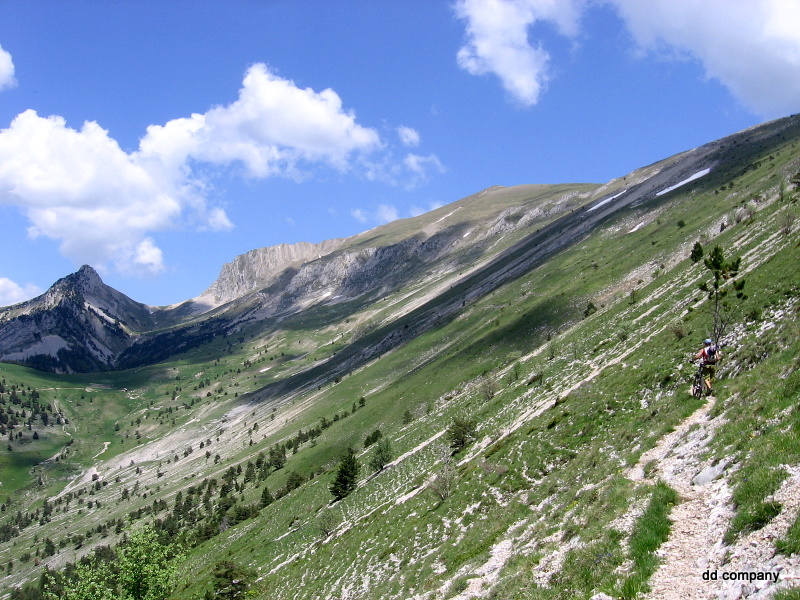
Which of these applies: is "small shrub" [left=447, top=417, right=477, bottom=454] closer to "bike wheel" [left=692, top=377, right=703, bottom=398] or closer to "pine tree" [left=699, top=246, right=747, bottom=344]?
"pine tree" [left=699, top=246, right=747, bottom=344]

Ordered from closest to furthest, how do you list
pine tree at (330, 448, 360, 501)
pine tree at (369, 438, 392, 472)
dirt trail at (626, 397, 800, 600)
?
dirt trail at (626, 397, 800, 600)
pine tree at (330, 448, 360, 501)
pine tree at (369, 438, 392, 472)

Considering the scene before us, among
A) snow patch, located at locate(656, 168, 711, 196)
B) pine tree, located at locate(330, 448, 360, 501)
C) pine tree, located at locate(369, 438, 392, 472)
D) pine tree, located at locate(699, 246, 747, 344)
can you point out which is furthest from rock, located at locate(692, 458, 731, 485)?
snow patch, located at locate(656, 168, 711, 196)

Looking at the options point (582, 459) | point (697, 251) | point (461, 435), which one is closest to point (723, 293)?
point (582, 459)

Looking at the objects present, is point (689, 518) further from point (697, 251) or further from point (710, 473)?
point (697, 251)

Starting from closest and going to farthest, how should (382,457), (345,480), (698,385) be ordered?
(698,385), (345,480), (382,457)

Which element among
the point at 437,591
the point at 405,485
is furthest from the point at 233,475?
the point at 437,591

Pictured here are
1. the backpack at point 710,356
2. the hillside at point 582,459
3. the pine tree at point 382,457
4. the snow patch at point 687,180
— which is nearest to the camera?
the hillside at point 582,459

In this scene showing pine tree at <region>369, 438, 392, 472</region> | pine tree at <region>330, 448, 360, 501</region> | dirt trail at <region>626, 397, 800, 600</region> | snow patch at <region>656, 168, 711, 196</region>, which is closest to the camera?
dirt trail at <region>626, 397, 800, 600</region>

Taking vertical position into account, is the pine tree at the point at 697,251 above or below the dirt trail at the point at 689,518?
above

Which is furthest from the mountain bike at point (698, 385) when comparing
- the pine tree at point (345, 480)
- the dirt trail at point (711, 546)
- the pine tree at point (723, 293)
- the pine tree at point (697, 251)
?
the pine tree at point (345, 480)

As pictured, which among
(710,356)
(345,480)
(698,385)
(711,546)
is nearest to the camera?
(711,546)

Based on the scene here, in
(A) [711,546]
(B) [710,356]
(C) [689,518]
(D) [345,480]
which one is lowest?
(D) [345,480]

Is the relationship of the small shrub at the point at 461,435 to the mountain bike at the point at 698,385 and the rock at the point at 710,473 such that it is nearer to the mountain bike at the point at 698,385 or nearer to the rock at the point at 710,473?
the mountain bike at the point at 698,385

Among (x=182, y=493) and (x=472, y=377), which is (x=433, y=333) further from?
(x=182, y=493)
